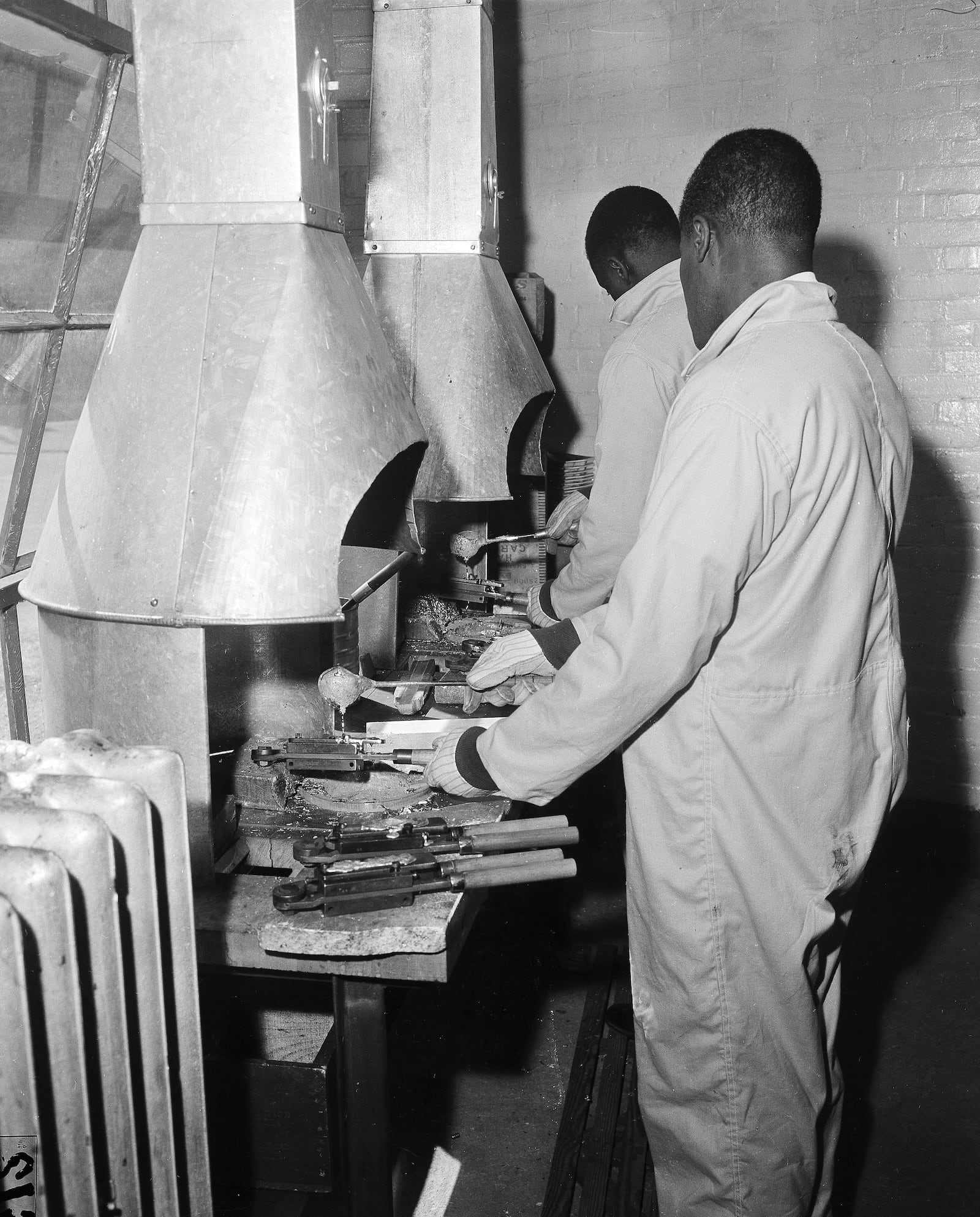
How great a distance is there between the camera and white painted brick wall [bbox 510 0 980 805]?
3334mm

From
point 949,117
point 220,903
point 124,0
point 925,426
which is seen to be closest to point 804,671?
point 220,903

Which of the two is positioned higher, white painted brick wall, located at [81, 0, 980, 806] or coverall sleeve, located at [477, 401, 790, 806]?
white painted brick wall, located at [81, 0, 980, 806]

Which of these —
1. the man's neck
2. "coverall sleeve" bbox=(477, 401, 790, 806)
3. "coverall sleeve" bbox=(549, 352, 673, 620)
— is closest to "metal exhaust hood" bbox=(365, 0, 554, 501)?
"coverall sleeve" bbox=(549, 352, 673, 620)

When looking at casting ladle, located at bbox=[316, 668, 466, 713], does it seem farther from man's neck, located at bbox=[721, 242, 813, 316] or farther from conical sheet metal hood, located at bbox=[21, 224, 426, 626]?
man's neck, located at bbox=[721, 242, 813, 316]

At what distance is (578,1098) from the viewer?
2.37 metres

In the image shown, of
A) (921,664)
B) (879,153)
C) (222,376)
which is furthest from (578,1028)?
(879,153)

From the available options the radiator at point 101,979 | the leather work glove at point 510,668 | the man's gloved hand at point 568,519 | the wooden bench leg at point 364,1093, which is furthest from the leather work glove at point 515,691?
the man's gloved hand at point 568,519

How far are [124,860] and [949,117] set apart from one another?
10.9 ft

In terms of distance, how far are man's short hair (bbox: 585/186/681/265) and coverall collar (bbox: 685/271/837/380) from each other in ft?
4.53

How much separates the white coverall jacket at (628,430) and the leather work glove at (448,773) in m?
0.96

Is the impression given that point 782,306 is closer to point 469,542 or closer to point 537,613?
point 537,613

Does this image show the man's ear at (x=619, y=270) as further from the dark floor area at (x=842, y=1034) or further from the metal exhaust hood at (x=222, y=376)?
the dark floor area at (x=842, y=1034)

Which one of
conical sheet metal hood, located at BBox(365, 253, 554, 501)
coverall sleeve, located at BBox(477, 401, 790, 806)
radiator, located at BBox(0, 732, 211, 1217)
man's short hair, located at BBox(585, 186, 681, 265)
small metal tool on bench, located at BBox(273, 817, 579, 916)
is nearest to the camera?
radiator, located at BBox(0, 732, 211, 1217)

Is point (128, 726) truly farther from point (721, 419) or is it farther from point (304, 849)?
point (721, 419)
